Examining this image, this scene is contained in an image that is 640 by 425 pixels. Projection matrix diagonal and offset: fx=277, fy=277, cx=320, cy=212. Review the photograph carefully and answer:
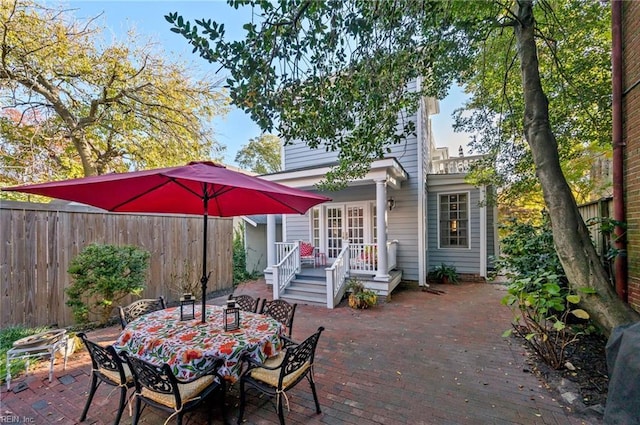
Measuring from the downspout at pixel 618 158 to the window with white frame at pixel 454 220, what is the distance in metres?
5.41

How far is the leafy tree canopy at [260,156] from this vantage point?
898 inches

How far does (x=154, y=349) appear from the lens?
2500 mm

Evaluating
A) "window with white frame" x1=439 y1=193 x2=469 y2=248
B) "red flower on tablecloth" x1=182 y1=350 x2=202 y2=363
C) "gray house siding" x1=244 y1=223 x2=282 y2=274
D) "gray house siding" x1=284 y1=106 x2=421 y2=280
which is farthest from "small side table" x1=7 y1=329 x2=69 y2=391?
"window with white frame" x1=439 y1=193 x2=469 y2=248

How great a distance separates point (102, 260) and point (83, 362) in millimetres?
1614

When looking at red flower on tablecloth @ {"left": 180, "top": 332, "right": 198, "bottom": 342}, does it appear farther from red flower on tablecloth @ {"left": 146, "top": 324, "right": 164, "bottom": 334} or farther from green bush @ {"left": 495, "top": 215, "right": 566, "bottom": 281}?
green bush @ {"left": 495, "top": 215, "right": 566, "bottom": 281}

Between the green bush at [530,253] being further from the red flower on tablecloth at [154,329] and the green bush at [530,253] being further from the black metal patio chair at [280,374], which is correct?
the red flower on tablecloth at [154,329]

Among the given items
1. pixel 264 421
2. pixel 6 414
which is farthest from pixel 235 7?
pixel 6 414

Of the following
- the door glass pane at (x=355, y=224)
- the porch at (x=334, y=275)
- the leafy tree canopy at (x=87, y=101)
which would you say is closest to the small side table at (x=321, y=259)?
the porch at (x=334, y=275)

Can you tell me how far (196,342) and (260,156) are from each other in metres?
22.0

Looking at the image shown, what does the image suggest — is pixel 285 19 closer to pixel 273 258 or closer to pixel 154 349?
pixel 154 349

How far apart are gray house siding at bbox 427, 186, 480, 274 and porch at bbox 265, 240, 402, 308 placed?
6.15 ft

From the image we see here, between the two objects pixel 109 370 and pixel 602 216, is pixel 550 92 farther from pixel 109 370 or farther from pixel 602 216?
pixel 109 370

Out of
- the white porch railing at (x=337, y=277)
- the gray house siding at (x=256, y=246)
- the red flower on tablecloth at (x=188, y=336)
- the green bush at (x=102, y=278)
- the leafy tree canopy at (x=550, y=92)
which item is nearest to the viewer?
the red flower on tablecloth at (x=188, y=336)

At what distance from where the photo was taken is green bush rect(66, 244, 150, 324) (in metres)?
4.48
